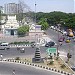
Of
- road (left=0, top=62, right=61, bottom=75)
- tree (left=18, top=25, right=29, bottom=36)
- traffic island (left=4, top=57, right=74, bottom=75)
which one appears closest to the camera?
road (left=0, top=62, right=61, bottom=75)

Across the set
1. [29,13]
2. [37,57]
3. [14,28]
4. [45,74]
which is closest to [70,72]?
[45,74]

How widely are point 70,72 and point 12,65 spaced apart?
7920 millimetres

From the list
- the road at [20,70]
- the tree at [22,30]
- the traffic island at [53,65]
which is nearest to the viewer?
the road at [20,70]

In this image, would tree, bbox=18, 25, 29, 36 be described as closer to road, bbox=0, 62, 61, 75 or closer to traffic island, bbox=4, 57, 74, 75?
traffic island, bbox=4, 57, 74, 75

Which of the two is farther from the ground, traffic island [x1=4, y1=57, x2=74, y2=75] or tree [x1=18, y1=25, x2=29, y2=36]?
tree [x1=18, y1=25, x2=29, y2=36]

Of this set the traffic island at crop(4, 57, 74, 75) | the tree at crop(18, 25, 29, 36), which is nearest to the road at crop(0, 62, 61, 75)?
the traffic island at crop(4, 57, 74, 75)

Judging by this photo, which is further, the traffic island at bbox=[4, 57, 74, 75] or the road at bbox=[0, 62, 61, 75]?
the traffic island at bbox=[4, 57, 74, 75]

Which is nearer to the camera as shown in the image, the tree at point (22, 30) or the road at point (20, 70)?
the road at point (20, 70)

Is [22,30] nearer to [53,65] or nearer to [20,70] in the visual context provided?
[53,65]

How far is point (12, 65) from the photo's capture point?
106 ft

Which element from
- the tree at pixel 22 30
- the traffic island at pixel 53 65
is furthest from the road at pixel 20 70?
the tree at pixel 22 30

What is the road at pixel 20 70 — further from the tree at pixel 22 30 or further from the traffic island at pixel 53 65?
the tree at pixel 22 30

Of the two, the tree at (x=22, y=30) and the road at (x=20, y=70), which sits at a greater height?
the tree at (x=22, y=30)

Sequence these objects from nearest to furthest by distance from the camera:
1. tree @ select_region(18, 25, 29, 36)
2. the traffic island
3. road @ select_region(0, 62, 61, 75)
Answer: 1. road @ select_region(0, 62, 61, 75)
2. the traffic island
3. tree @ select_region(18, 25, 29, 36)
